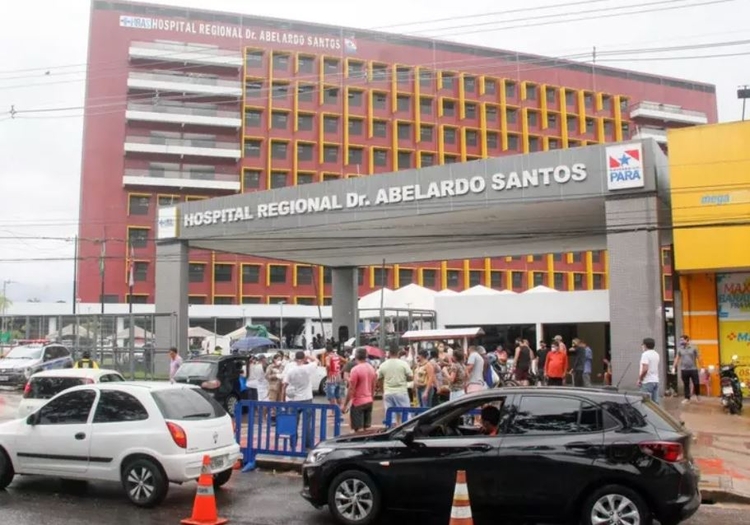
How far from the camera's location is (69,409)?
31.0ft

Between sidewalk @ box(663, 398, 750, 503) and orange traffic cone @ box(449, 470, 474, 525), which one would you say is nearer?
orange traffic cone @ box(449, 470, 474, 525)

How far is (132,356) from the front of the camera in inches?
1046

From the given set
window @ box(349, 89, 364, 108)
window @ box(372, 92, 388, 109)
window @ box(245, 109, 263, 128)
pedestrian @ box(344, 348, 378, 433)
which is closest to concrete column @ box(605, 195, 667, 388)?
pedestrian @ box(344, 348, 378, 433)

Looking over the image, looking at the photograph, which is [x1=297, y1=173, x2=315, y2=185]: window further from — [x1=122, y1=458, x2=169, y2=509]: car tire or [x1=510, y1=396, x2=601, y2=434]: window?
[x1=510, y1=396, x2=601, y2=434]: window

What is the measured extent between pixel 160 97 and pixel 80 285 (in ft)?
60.7

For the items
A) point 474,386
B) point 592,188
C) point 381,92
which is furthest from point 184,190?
point 474,386

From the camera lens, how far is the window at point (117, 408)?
9.09 m

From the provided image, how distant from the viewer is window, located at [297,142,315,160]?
72625 mm

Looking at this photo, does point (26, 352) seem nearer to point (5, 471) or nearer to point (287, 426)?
point (5, 471)

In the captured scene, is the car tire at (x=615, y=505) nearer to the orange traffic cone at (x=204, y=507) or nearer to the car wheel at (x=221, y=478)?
the orange traffic cone at (x=204, y=507)

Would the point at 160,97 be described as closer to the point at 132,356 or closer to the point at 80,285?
the point at 80,285

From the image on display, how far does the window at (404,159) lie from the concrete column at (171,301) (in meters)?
49.3

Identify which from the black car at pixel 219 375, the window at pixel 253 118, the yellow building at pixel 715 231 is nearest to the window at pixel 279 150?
the window at pixel 253 118

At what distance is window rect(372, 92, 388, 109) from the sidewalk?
61.2m
